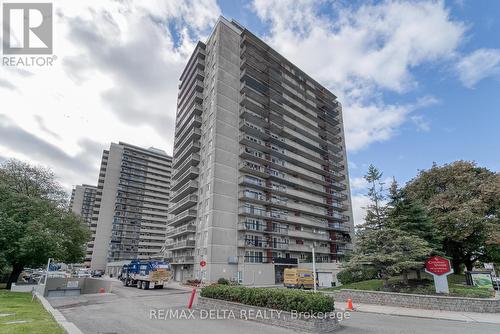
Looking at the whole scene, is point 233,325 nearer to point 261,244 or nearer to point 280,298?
point 280,298

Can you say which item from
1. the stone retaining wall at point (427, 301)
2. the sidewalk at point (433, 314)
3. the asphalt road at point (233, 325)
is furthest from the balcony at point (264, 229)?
the asphalt road at point (233, 325)

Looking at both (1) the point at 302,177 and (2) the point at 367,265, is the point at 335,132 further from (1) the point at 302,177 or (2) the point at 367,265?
(2) the point at 367,265

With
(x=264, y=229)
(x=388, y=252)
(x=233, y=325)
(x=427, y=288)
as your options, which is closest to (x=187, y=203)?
(x=264, y=229)

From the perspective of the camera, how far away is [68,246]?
3719cm

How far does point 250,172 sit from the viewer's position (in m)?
48.0

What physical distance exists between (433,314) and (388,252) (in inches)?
269

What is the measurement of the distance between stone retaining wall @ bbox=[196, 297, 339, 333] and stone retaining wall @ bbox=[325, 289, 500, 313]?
336 inches

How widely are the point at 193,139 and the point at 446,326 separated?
Answer: 46358 millimetres

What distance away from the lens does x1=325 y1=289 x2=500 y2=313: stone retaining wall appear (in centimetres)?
1559

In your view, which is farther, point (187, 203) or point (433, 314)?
point (187, 203)

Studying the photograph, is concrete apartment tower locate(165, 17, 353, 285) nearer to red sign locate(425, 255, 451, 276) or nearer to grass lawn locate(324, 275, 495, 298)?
Answer: grass lawn locate(324, 275, 495, 298)

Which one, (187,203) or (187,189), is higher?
(187,189)

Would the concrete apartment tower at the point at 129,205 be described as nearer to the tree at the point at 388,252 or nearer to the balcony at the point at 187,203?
the balcony at the point at 187,203

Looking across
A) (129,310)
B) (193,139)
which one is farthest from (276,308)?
(193,139)
